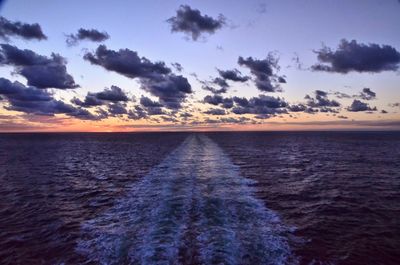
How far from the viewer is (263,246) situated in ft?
36.0

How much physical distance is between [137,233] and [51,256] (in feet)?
9.72

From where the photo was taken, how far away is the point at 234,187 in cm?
2156

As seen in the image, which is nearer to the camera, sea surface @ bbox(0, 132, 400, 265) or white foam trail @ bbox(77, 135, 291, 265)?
white foam trail @ bbox(77, 135, 291, 265)

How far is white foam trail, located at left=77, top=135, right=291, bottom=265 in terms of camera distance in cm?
1005

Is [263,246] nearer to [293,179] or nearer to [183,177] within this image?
[183,177]

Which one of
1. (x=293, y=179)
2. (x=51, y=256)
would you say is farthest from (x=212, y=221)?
(x=293, y=179)

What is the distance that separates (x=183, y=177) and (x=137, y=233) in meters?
12.8

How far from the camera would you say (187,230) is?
12.3 m

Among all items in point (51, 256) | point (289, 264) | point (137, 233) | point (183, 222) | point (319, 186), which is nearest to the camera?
point (289, 264)

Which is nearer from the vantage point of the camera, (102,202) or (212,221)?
(212,221)

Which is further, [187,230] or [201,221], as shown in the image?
[201,221]

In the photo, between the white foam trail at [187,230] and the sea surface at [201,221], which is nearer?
the white foam trail at [187,230]

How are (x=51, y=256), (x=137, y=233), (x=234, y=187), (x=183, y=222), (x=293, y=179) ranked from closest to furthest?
(x=51, y=256)
(x=137, y=233)
(x=183, y=222)
(x=234, y=187)
(x=293, y=179)

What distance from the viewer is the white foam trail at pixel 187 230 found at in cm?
1005
